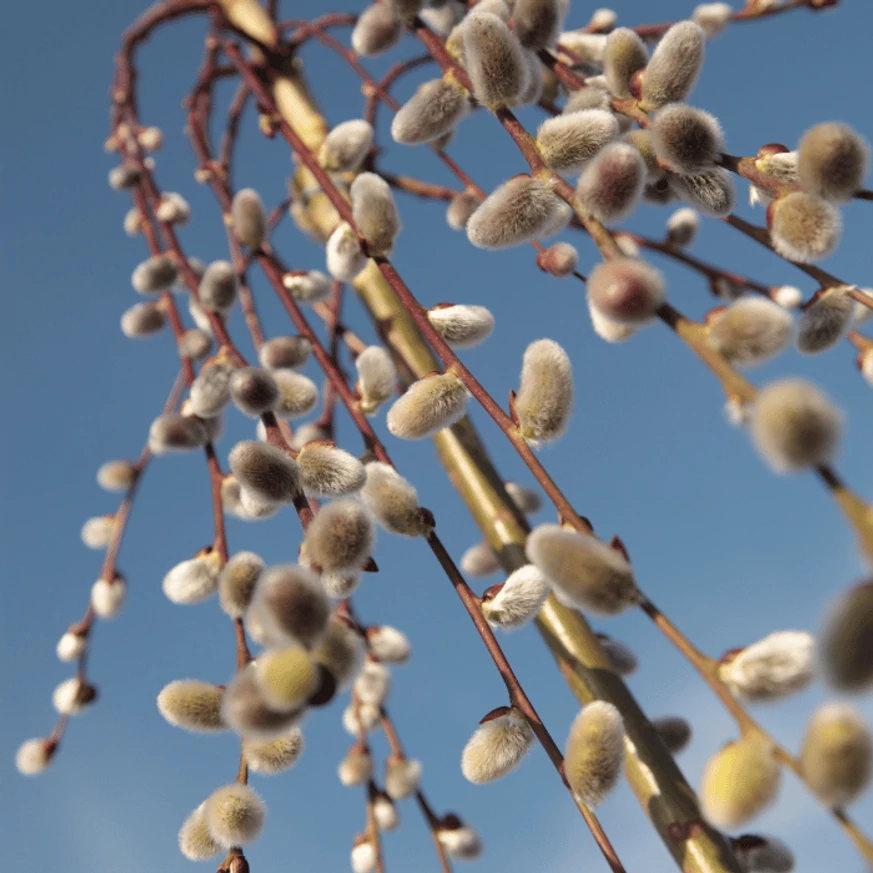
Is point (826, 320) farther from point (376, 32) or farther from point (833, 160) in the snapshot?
point (376, 32)

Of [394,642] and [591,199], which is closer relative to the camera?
[591,199]

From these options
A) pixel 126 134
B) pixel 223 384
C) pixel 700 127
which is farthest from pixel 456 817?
pixel 126 134

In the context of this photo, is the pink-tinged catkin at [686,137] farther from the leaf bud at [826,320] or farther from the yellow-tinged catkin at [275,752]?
the yellow-tinged catkin at [275,752]

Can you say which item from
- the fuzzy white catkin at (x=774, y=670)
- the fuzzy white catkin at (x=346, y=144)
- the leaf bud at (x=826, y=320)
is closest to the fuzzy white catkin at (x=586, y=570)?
the fuzzy white catkin at (x=774, y=670)

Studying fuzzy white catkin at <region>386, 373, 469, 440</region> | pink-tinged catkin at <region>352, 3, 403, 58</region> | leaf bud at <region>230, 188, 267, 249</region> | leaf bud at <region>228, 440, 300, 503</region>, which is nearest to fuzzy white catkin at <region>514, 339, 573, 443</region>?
fuzzy white catkin at <region>386, 373, 469, 440</region>

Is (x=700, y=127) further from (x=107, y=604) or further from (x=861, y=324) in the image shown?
(x=107, y=604)

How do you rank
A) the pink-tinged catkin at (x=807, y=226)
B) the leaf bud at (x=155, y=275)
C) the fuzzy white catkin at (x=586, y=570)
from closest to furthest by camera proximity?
the fuzzy white catkin at (x=586, y=570)
the pink-tinged catkin at (x=807, y=226)
the leaf bud at (x=155, y=275)

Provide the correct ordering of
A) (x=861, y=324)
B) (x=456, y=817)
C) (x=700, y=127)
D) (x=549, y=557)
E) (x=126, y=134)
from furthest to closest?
1. (x=126, y=134)
2. (x=456, y=817)
3. (x=861, y=324)
4. (x=700, y=127)
5. (x=549, y=557)
